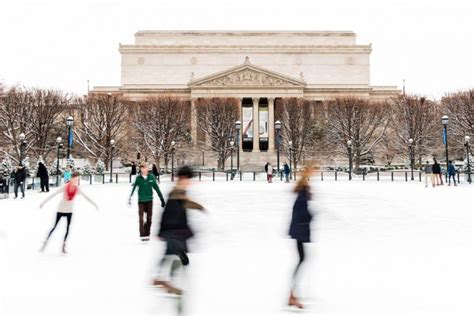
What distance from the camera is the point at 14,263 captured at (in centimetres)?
669

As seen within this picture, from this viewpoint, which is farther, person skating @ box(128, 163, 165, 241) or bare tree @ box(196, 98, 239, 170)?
bare tree @ box(196, 98, 239, 170)

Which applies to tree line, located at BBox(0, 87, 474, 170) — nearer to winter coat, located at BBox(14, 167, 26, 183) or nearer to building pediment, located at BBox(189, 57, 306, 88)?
building pediment, located at BBox(189, 57, 306, 88)

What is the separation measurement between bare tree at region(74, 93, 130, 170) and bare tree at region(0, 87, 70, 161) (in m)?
2.81

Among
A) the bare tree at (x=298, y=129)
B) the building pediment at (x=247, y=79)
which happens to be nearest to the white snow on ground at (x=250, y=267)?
the bare tree at (x=298, y=129)

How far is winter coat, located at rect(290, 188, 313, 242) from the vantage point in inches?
197

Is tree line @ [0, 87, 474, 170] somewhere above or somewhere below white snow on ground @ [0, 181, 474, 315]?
above

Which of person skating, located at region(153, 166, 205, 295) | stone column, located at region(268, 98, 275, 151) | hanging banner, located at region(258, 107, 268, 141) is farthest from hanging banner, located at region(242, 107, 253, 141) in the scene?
person skating, located at region(153, 166, 205, 295)

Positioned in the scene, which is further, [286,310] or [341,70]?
[341,70]

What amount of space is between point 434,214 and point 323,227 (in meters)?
3.90

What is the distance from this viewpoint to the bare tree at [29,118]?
4009 cm

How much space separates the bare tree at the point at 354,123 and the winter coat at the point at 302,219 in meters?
40.1

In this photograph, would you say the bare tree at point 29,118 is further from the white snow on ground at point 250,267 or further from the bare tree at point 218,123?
the white snow on ground at point 250,267

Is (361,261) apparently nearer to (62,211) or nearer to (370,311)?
(370,311)

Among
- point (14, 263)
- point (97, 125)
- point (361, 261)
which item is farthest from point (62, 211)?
point (97, 125)
